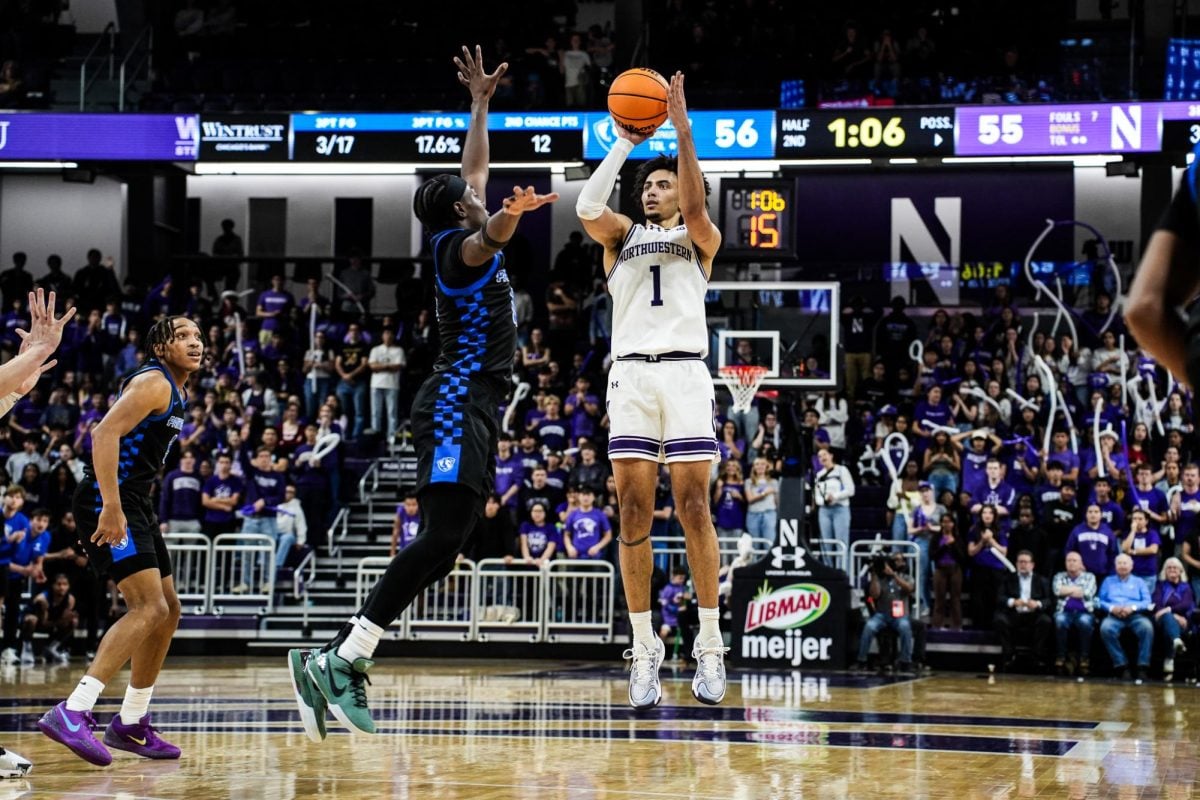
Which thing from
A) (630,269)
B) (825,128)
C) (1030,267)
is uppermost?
(825,128)

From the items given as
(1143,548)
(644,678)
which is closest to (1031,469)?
(1143,548)

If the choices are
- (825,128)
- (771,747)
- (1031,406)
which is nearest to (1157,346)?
(771,747)

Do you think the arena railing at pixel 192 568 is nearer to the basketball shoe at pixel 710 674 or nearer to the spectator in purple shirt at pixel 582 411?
the spectator in purple shirt at pixel 582 411

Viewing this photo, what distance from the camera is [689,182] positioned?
284 inches

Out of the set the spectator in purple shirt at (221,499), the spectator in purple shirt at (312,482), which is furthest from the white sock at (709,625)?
the spectator in purple shirt at (312,482)

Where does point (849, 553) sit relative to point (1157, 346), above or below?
below

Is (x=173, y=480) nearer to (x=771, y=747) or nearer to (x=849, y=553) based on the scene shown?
(x=849, y=553)

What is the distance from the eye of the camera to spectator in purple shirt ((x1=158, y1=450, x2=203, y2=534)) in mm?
18578

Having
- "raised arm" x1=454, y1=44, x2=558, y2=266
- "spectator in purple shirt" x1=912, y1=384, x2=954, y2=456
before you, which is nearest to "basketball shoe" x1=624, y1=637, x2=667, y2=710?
"raised arm" x1=454, y1=44, x2=558, y2=266

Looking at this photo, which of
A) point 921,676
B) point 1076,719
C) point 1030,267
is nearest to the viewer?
point 1076,719

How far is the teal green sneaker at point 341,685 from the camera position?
6.38m

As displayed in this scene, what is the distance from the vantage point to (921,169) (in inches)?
1150

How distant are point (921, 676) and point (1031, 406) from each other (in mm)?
5354

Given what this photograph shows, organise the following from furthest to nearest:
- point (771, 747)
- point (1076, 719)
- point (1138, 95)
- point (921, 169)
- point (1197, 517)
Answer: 1. point (921, 169)
2. point (1138, 95)
3. point (1197, 517)
4. point (1076, 719)
5. point (771, 747)
